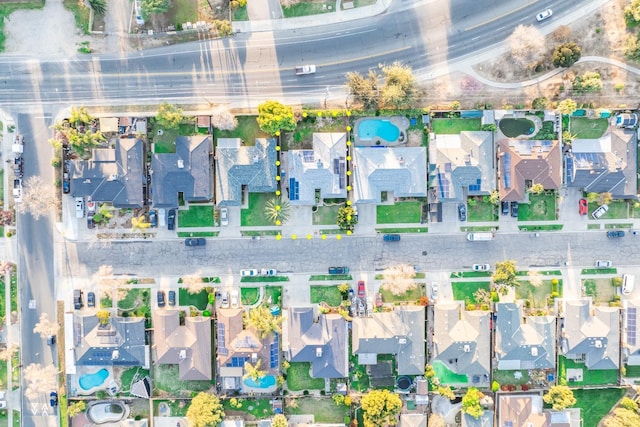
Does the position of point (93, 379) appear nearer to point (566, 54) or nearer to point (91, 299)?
point (91, 299)

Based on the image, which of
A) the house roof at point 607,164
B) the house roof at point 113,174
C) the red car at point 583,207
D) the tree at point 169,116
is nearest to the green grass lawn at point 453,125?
the house roof at point 607,164

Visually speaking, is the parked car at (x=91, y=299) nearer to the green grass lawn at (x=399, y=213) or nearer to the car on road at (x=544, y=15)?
the green grass lawn at (x=399, y=213)

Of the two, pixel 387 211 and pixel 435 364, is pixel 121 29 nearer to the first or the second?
pixel 387 211

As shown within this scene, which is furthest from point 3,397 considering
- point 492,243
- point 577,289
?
point 577,289

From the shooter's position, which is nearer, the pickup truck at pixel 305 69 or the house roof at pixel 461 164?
the house roof at pixel 461 164

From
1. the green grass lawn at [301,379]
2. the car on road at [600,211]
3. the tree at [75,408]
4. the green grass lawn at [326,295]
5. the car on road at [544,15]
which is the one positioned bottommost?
the tree at [75,408]

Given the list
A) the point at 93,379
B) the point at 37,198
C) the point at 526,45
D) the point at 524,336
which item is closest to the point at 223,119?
the point at 37,198

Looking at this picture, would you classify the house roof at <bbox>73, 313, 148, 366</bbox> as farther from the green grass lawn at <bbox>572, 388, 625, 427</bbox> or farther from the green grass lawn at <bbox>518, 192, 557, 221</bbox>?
the green grass lawn at <bbox>572, 388, 625, 427</bbox>
